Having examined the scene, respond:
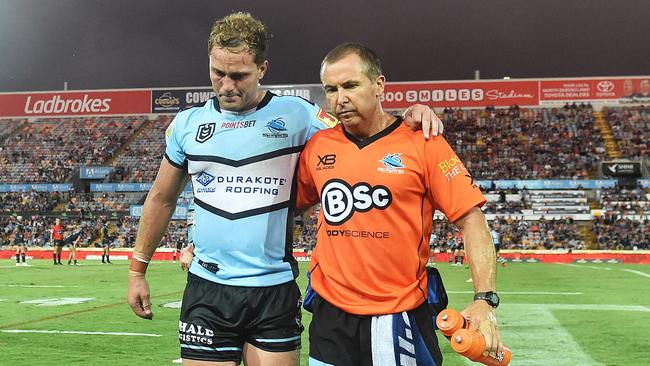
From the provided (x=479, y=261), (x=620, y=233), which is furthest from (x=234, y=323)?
(x=620, y=233)

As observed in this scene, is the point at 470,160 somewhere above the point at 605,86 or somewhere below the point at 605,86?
below

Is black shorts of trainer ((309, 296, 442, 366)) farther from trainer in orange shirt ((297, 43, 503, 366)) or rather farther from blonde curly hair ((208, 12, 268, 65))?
blonde curly hair ((208, 12, 268, 65))

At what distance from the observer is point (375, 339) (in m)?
3.09

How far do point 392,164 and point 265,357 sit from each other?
1219 mm

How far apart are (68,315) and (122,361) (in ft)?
13.6

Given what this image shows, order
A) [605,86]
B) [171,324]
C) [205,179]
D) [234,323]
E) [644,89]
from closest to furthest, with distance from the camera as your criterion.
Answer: [234,323] < [205,179] < [171,324] < [644,89] < [605,86]

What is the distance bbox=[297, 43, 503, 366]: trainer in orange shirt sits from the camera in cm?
309

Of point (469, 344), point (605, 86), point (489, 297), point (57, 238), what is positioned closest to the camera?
point (469, 344)

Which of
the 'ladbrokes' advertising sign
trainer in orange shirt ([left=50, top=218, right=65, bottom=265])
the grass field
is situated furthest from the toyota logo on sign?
trainer in orange shirt ([left=50, top=218, right=65, bottom=265])

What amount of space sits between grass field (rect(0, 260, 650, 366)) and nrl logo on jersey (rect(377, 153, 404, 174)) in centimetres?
439

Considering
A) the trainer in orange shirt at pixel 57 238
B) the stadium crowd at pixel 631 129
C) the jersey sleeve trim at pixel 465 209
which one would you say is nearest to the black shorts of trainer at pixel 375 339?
the jersey sleeve trim at pixel 465 209

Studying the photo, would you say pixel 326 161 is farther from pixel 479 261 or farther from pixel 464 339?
pixel 464 339

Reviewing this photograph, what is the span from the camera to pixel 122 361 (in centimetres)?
713

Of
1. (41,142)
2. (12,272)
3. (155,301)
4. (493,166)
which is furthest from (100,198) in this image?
(155,301)
